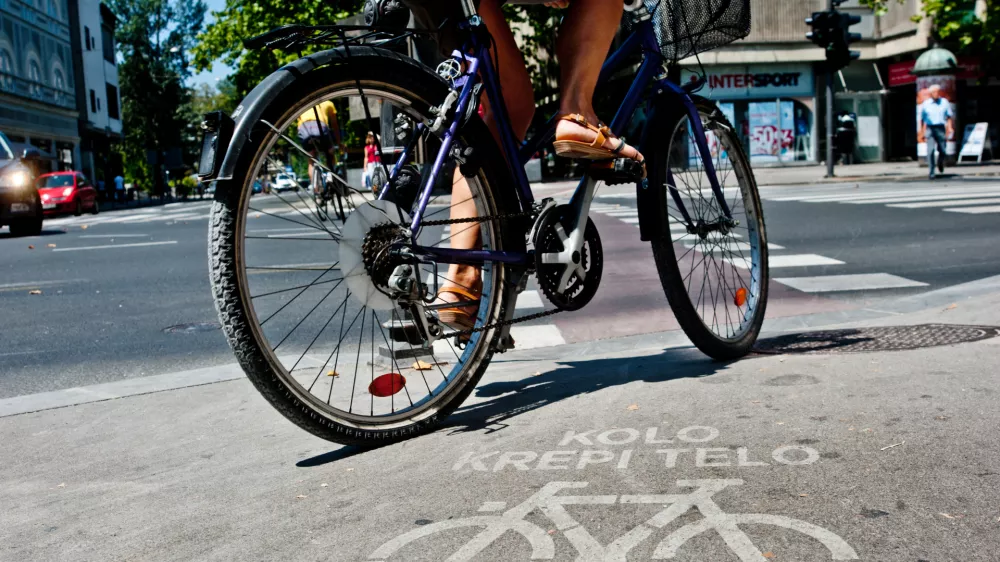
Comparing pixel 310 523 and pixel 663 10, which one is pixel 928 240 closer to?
pixel 663 10

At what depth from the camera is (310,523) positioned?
2578 millimetres

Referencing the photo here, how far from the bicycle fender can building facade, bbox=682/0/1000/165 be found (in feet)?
A: 133

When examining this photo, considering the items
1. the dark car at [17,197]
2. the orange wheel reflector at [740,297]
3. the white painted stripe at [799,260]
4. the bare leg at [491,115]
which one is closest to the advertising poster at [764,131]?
the dark car at [17,197]

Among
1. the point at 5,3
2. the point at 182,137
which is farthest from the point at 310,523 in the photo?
the point at 182,137

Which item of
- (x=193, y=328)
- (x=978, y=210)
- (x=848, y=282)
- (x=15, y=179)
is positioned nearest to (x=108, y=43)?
(x=15, y=179)

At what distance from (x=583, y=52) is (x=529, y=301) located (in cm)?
341

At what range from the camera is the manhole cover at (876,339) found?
4457 millimetres

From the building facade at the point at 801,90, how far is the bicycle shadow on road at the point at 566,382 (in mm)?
38914

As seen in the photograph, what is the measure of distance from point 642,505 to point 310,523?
2.40ft

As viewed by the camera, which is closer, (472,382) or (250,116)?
(250,116)

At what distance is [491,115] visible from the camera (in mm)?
3781

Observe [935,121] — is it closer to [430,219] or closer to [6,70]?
[430,219]

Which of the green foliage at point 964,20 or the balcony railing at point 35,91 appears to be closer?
the green foliage at point 964,20

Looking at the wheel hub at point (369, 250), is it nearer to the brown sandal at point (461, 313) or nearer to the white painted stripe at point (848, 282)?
the brown sandal at point (461, 313)
